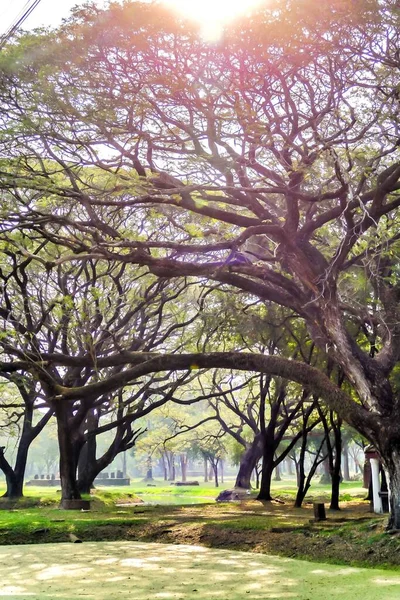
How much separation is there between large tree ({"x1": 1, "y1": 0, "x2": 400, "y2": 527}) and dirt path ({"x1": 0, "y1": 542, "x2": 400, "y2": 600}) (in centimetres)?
181

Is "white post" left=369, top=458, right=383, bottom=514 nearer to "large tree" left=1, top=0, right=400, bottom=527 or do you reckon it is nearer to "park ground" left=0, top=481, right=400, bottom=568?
"park ground" left=0, top=481, right=400, bottom=568

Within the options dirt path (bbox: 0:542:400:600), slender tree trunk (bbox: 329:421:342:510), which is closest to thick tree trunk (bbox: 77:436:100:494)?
slender tree trunk (bbox: 329:421:342:510)

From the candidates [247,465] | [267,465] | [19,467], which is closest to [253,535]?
[267,465]

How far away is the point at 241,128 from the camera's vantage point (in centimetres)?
1036

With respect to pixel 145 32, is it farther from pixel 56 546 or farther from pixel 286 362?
pixel 56 546

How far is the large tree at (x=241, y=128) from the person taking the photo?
913cm

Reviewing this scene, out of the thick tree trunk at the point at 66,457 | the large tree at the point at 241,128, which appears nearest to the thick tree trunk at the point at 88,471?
the thick tree trunk at the point at 66,457

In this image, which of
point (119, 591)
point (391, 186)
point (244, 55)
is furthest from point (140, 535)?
point (244, 55)

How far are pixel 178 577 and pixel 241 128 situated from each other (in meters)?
6.57

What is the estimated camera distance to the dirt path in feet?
19.9

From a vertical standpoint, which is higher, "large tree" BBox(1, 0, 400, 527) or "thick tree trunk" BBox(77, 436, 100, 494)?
"large tree" BBox(1, 0, 400, 527)

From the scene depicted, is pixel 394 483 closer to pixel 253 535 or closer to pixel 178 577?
pixel 253 535

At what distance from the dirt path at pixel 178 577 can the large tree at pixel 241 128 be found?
71.3 inches

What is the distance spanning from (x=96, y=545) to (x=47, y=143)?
21.6ft
